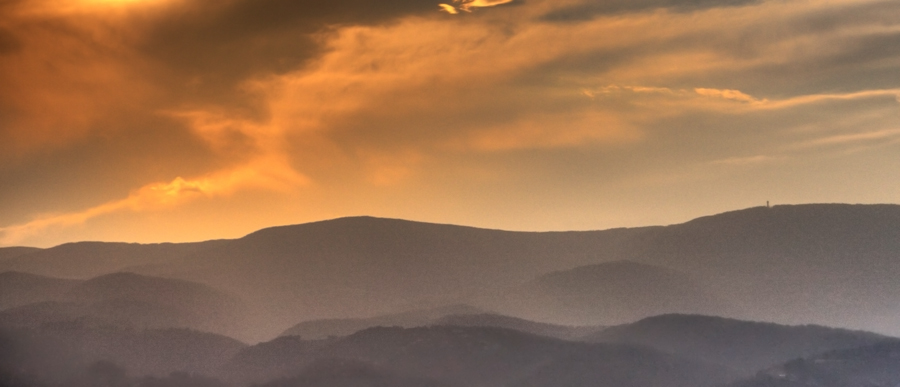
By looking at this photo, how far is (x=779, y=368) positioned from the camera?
14475 centimetres

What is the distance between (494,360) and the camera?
163 metres

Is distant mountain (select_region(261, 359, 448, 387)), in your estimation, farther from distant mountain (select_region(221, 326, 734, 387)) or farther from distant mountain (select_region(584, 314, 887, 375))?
distant mountain (select_region(584, 314, 887, 375))

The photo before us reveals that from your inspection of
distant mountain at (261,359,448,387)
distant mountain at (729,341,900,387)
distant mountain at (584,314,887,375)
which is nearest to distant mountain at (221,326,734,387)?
distant mountain at (261,359,448,387)

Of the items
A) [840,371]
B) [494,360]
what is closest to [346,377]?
[494,360]

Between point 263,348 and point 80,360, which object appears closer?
point 80,360

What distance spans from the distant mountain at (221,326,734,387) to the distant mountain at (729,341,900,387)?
14738 millimetres

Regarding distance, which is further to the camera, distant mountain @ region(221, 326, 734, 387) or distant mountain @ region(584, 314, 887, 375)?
distant mountain @ region(584, 314, 887, 375)

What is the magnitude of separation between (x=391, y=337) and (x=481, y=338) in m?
17.7

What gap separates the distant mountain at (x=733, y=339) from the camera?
567ft

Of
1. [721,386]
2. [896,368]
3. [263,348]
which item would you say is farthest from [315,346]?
[896,368]

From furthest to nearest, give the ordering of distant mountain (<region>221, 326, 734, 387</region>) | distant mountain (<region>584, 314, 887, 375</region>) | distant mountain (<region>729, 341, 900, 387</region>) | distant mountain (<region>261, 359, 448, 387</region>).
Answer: distant mountain (<region>584, 314, 887, 375</region>)
distant mountain (<region>221, 326, 734, 387</region>)
distant mountain (<region>261, 359, 448, 387</region>)
distant mountain (<region>729, 341, 900, 387</region>)

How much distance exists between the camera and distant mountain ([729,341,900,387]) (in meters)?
139

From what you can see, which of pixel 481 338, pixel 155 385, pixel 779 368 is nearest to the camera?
pixel 779 368

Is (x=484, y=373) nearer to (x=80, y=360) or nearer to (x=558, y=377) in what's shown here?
(x=558, y=377)
